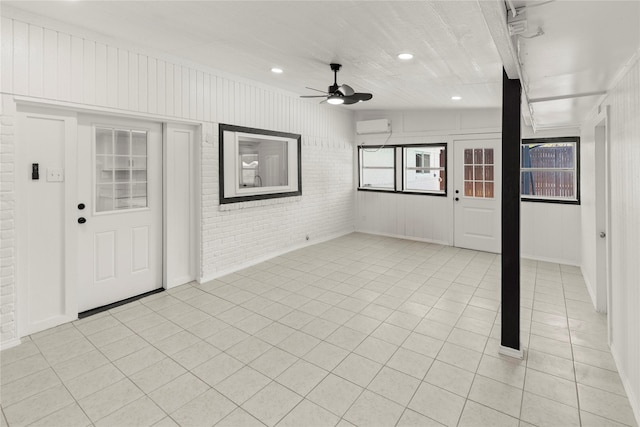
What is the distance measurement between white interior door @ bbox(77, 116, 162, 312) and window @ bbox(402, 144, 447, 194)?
492 cm

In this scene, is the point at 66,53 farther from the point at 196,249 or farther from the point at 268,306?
the point at 268,306

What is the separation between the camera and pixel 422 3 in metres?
2.42

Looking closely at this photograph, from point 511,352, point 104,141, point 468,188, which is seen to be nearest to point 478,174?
point 468,188

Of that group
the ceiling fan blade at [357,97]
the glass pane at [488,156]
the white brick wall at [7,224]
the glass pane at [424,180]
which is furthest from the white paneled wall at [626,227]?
the white brick wall at [7,224]

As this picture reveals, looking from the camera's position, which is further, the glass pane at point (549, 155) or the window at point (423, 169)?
the window at point (423, 169)

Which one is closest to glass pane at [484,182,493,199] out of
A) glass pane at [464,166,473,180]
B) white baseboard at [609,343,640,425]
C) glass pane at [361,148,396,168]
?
glass pane at [464,166,473,180]

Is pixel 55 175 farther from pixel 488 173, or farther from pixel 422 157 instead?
pixel 488 173

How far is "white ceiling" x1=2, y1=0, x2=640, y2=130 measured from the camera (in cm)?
187

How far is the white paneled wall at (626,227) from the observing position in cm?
197

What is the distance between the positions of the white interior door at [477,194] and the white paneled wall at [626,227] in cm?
336

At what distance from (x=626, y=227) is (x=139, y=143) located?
4571mm

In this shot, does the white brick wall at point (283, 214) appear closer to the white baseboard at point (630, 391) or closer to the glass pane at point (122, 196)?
the glass pane at point (122, 196)

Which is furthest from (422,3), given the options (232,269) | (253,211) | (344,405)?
(232,269)

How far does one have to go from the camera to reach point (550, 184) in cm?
543
